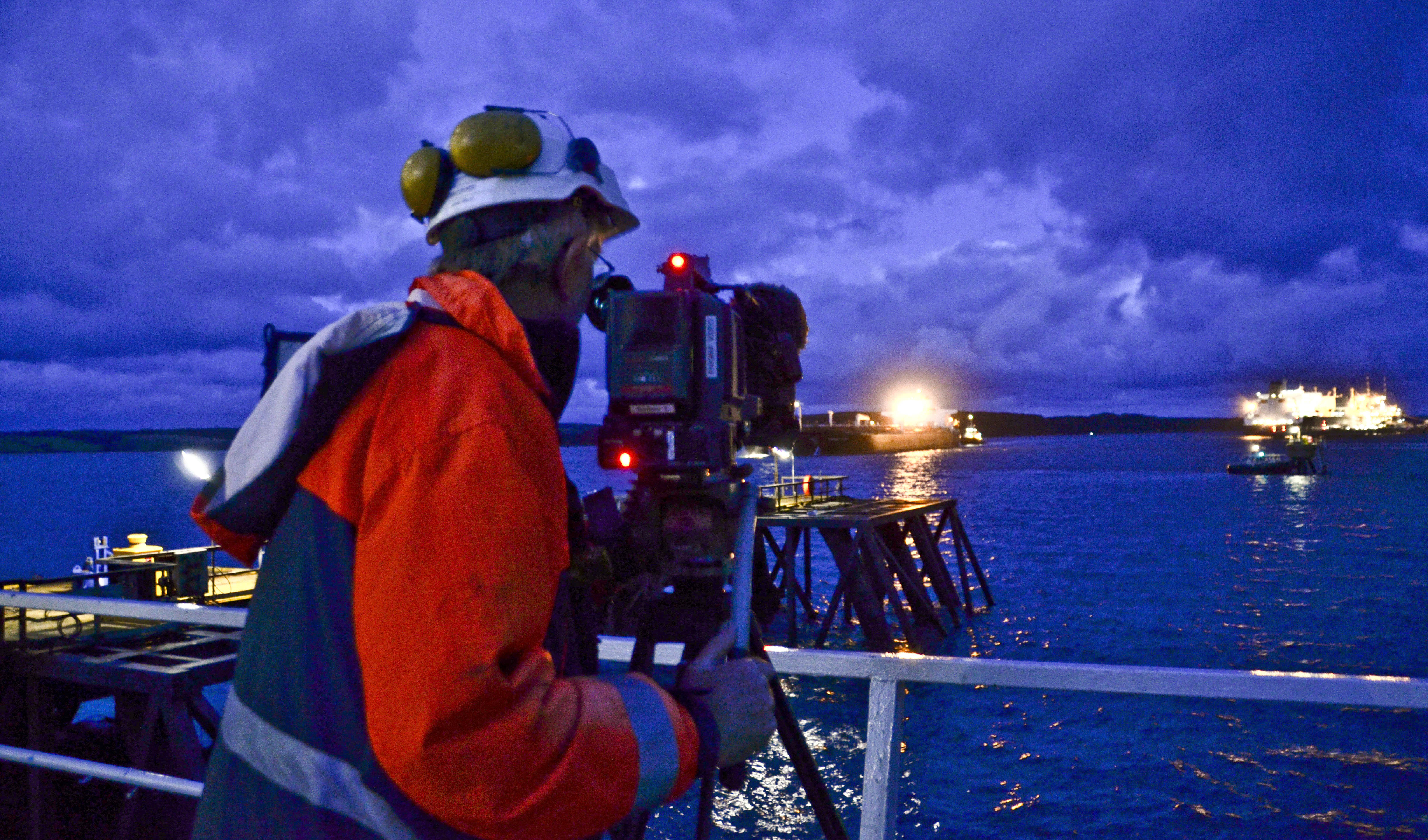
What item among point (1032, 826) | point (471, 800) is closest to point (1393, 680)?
point (471, 800)

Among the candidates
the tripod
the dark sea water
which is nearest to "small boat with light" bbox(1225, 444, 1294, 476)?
the dark sea water

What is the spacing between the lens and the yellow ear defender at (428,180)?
5.28 feet

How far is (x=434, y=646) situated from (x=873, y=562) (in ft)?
74.7

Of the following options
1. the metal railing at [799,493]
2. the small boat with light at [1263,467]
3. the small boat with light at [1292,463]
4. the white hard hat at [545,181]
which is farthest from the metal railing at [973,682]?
the small boat with light at [1263,467]

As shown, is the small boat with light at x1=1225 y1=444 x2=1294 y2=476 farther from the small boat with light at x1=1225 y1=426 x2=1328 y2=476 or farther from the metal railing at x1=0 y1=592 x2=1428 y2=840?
the metal railing at x1=0 y1=592 x2=1428 y2=840

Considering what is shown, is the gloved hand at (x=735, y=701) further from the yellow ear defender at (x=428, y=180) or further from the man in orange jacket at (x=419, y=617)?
the yellow ear defender at (x=428, y=180)

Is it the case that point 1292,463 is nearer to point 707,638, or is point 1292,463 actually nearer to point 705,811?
point 707,638

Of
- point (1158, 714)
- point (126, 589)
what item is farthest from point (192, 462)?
point (1158, 714)

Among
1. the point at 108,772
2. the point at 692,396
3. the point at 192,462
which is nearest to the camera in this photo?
the point at 692,396

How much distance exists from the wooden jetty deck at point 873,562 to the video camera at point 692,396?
1596cm

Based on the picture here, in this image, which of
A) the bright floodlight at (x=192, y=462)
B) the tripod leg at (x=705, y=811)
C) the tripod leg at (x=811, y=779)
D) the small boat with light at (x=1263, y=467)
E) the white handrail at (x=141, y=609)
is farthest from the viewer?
the small boat with light at (x=1263, y=467)

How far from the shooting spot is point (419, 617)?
1.04 metres

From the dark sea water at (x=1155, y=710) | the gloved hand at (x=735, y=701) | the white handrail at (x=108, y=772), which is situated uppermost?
the gloved hand at (x=735, y=701)

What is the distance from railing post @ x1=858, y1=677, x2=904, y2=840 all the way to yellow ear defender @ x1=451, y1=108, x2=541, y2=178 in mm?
1610
